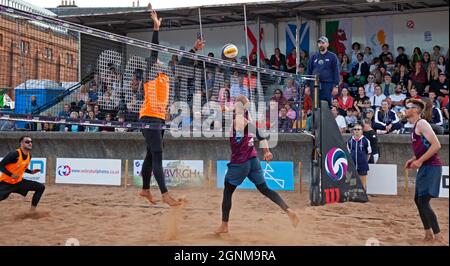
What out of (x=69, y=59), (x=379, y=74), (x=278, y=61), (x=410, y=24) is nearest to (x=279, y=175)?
(x=379, y=74)

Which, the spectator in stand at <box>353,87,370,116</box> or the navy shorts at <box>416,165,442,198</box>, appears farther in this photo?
the spectator in stand at <box>353,87,370,116</box>

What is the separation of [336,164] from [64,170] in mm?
8210

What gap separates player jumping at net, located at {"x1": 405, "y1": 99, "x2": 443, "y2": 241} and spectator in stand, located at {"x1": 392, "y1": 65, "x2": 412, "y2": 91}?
8.86 m

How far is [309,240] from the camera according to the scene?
8211 millimetres

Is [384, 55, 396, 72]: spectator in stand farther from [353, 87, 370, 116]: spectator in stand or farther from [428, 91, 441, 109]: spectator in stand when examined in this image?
[428, 91, 441, 109]: spectator in stand

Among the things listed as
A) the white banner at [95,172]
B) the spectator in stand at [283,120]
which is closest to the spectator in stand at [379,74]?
the spectator in stand at [283,120]

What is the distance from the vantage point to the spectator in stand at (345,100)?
16312 millimetres

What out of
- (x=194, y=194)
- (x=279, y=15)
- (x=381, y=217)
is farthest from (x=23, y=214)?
(x=279, y=15)

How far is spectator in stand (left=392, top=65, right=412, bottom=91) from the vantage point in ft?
55.8

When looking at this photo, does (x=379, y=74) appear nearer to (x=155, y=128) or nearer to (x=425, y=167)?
(x=425, y=167)

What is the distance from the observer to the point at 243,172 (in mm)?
8719

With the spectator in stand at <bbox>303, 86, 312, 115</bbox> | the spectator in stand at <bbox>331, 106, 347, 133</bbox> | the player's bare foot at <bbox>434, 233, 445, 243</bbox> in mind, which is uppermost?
the spectator in stand at <bbox>303, 86, 312, 115</bbox>

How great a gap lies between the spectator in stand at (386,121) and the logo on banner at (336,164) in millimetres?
3469

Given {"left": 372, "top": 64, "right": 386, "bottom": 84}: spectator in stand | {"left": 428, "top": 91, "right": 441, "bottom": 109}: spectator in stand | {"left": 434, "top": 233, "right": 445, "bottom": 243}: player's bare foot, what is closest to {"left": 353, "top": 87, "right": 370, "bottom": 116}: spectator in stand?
{"left": 372, "top": 64, "right": 386, "bottom": 84}: spectator in stand
